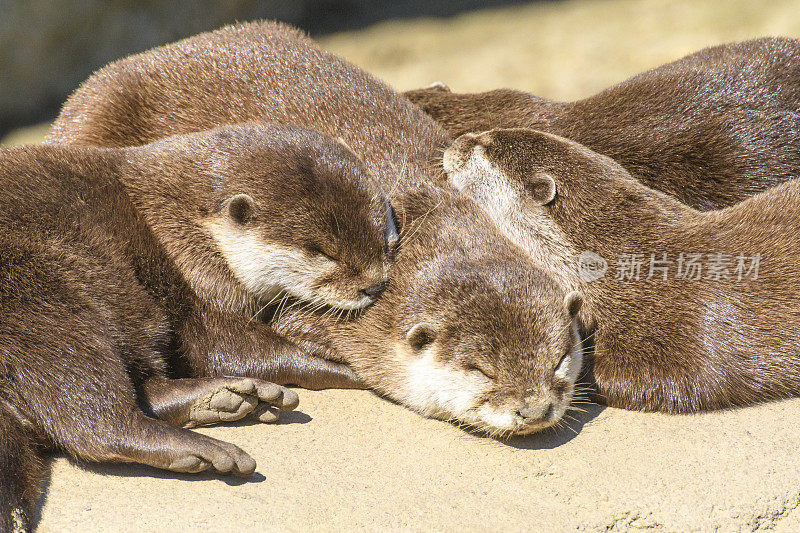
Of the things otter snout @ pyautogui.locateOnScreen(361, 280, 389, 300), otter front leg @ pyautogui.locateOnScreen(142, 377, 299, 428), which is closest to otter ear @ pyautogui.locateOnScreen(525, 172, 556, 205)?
otter snout @ pyautogui.locateOnScreen(361, 280, 389, 300)

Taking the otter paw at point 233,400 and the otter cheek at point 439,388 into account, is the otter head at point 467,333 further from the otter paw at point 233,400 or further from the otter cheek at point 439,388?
the otter paw at point 233,400

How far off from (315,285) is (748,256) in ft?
5.48

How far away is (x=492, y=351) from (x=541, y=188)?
93 centimetres

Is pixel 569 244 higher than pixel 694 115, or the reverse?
pixel 694 115

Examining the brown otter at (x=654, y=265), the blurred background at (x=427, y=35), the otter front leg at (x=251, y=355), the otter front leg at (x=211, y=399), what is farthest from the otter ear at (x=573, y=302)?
the blurred background at (x=427, y=35)

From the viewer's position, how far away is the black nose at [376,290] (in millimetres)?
3361

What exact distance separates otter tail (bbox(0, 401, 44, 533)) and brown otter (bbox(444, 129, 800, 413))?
6.43 feet

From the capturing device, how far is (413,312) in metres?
3.31

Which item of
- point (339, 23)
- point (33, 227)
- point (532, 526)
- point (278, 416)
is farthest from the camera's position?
point (339, 23)

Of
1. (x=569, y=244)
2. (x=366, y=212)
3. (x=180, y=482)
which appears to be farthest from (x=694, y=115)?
(x=180, y=482)

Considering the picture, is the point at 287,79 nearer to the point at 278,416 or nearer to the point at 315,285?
the point at 315,285

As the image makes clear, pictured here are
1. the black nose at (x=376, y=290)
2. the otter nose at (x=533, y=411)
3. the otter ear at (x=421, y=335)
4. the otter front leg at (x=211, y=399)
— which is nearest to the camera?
the otter front leg at (x=211, y=399)

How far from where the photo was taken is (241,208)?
10.7 ft

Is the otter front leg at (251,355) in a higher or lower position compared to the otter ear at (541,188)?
lower
